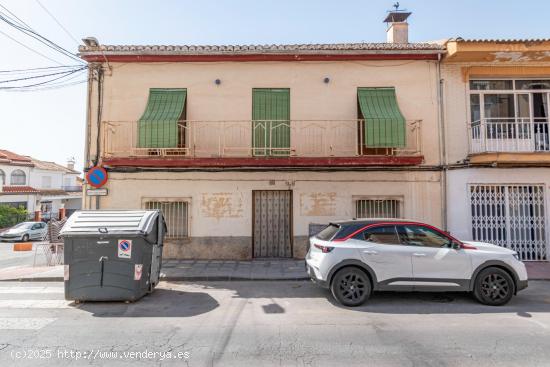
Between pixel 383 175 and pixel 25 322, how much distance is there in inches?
356

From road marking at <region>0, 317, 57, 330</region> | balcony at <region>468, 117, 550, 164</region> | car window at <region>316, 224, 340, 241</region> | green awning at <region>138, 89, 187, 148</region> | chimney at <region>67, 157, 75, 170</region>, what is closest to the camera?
road marking at <region>0, 317, 57, 330</region>

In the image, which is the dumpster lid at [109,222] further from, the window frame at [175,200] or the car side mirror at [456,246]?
the car side mirror at [456,246]

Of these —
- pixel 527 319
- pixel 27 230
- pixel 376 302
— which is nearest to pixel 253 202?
pixel 376 302

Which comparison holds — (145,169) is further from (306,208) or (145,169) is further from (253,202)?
(306,208)

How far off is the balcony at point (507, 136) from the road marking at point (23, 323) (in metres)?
10.8

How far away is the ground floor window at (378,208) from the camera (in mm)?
9922

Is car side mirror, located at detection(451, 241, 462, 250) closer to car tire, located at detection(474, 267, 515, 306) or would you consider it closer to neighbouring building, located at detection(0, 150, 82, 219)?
car tire, located at detection(474, 267, 515, 306)

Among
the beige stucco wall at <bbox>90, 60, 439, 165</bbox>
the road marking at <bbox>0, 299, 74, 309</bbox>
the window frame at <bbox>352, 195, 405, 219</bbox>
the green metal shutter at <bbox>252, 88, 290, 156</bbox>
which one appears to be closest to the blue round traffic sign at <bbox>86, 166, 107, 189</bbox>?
the beige stucco wall at <bbox>90, 60, 439, 165</bbox>

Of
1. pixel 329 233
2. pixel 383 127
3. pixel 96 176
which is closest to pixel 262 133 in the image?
pixel 383 127

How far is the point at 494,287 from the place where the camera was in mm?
5918

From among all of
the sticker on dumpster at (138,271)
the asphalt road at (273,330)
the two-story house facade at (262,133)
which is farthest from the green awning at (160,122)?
the asphalt road at (273,330)

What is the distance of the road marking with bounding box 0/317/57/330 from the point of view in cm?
483

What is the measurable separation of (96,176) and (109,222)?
Result: 392cm

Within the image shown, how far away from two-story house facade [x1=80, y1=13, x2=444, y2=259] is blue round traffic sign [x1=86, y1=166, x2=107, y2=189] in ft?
0.74
